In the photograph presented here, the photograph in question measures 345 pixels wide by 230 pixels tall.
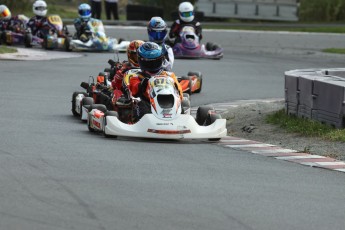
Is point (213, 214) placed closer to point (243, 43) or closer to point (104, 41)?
point (104, 41)

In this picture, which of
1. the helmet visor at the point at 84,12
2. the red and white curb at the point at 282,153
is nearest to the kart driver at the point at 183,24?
the helmet visor at the point at 84,12

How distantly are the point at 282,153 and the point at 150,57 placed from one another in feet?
7.32

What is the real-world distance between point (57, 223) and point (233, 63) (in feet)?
63.4

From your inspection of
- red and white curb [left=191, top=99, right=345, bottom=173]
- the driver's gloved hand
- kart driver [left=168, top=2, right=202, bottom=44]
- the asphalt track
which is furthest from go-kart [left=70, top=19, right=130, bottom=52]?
red and white curb [left=191, top=99, right=345, bottom=173]

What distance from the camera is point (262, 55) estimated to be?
1180 inches

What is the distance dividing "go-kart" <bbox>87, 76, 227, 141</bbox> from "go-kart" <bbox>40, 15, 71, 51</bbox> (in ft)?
53.7

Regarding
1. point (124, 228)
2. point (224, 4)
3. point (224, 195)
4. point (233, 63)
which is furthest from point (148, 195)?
point (224, 4)

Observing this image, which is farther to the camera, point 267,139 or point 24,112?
point 24,112

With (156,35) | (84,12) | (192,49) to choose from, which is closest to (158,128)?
(156,35)

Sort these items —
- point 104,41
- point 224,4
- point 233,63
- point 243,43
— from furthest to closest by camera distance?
point 224,4 < point 243,43 < point 104,41 < point 233,63

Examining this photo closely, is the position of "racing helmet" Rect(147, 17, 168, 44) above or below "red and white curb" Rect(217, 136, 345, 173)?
above

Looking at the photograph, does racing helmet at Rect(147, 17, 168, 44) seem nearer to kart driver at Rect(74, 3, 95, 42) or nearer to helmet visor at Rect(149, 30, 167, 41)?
helmet visor at Rect(149, 30, 167, 41)

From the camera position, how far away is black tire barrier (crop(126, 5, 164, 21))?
1560 inches

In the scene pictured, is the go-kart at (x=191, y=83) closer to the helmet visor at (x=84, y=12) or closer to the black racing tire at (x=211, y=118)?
the black racing tire at (x=211, y=118)
